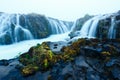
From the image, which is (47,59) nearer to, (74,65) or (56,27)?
(74,65)

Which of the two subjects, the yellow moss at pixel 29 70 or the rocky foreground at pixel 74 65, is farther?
the yellow moss at pixel 29 70

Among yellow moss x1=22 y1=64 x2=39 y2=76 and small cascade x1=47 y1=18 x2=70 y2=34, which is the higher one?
small cascade x1=47 y1=18 x2=70 y2=34

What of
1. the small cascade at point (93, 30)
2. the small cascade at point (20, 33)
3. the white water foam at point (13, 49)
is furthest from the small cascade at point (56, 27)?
the small cascade at point (93, 30)

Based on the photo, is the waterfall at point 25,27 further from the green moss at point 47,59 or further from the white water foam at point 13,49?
the green moss at point 47,59

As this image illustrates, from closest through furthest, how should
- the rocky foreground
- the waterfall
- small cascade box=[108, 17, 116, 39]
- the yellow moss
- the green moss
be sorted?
the rocky foreground
the yellow moss
the green moss
small cascade box=[108, 17, 116, 39]
the waterfall

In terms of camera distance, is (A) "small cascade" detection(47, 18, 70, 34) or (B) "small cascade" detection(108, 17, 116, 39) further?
(A) "small cascade" detection(47, 18, 70, 34)

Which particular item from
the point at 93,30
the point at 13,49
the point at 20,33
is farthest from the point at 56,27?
the point at 13,49

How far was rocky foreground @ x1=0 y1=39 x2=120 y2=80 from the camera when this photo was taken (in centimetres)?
1062

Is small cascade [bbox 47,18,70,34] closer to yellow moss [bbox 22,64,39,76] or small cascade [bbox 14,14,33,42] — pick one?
small cascade [bbox 14,14,33,42]

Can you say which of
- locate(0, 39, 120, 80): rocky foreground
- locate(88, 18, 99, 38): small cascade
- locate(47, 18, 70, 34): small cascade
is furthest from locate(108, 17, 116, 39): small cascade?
locate(47, 18, 70, 34): small cascade

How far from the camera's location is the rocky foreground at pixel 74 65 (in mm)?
10625

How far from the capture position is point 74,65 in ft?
37.2

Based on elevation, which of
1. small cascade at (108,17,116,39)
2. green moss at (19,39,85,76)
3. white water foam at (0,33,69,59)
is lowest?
white water foam at (0,33,69,59)

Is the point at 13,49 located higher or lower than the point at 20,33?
lower
